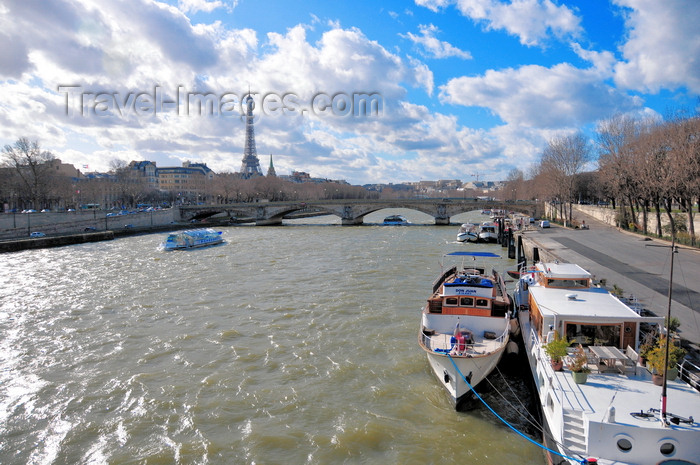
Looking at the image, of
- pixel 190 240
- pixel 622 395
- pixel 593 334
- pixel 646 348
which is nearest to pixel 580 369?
pixel 622 395

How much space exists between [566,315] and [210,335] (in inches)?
464

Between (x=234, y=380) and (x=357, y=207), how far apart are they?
59647 millimetres

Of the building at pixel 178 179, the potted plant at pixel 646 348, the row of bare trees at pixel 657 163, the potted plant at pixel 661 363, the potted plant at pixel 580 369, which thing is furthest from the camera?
the building at pixel 178 179

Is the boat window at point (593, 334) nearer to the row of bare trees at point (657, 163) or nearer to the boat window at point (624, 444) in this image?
the boat window at point (624, 444)

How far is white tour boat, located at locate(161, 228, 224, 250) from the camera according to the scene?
4159 cm

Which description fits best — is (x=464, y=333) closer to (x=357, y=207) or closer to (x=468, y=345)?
(x=468, y=345)

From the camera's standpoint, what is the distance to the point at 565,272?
47.1 ft

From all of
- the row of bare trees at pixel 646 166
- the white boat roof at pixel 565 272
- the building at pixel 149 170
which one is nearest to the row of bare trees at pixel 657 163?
the row of bare trees at pixel 646 166

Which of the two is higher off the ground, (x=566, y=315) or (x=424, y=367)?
(x=566, y=315)

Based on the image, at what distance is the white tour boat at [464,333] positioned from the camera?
10844 mm

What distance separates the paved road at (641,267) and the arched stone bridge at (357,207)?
1156 inches

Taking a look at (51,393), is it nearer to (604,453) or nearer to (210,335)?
(210,335)

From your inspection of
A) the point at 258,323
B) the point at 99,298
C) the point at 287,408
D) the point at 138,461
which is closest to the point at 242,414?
the point at 287,408

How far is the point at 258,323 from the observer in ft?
57.5
